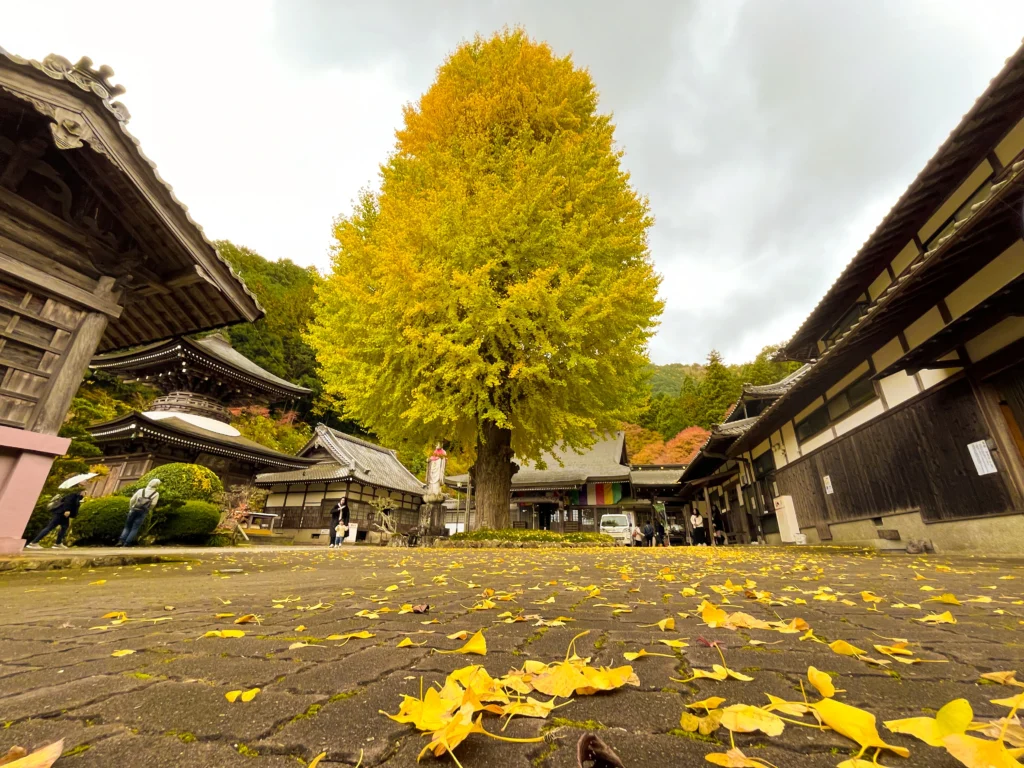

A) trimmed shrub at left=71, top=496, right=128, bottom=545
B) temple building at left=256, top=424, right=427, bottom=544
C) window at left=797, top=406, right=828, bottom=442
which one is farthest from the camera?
temple building at left=256, top=424, right=427, bottom=544

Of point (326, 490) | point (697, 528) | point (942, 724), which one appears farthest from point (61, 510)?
point (697, 528)

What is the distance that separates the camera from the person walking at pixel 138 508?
7.81 m

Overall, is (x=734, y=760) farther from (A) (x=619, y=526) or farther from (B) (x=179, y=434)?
(A) (x=619, y=526)

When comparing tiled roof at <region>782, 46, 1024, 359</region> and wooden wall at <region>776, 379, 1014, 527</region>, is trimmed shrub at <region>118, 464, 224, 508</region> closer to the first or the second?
wooden wall at <region>776, 379, 1014, 527</region>

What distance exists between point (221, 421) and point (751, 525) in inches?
819

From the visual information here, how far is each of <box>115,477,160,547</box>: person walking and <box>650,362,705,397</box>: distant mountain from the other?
48755mm

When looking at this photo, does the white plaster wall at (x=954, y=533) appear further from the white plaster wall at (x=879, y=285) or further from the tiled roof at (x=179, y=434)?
the tiled roof at (x=179, y=434)

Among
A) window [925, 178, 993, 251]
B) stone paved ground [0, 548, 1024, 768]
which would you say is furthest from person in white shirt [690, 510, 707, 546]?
stone paved ground [0, 548, 1024, 768]

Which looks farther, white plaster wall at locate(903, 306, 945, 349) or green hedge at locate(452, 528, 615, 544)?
green hedge at locate(452, 528, 615, 544)

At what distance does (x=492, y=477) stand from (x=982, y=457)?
8.34 m

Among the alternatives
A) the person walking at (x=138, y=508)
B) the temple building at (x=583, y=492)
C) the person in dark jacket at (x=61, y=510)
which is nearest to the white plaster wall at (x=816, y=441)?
the temple building at (x=583, y=492)

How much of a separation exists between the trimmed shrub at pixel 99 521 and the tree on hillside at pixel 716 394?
3363cm

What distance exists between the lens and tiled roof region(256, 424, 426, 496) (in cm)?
2223

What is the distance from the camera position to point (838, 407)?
9852 millimetres
